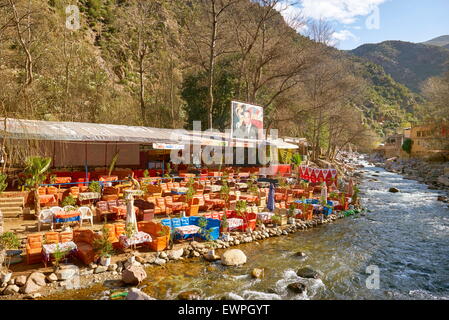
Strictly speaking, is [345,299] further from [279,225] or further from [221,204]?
[221,204]

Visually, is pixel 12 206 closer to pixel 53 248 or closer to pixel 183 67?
pixel 53 248

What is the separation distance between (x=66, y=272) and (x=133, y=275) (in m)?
1.52

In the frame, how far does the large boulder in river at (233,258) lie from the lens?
8578mm

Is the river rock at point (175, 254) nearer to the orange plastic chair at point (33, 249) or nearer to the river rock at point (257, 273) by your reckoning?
the river rock at point (257, 273)

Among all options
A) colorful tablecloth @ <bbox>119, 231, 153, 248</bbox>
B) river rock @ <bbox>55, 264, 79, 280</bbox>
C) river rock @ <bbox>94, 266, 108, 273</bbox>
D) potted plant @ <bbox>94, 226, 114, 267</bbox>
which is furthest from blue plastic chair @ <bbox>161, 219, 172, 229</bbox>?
river rock @ <bbox>55, 264, 79, 280</bbox>

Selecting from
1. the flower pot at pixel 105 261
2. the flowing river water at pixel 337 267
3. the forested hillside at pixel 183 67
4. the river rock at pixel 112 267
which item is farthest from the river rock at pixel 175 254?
the forested hillside at pixel 183 67

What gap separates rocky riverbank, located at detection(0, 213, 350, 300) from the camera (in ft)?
20.2

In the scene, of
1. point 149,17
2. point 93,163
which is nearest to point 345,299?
point 93,163

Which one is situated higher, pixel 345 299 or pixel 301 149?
pixel 301 149

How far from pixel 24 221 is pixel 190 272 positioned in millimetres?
6602

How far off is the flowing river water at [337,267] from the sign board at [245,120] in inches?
351

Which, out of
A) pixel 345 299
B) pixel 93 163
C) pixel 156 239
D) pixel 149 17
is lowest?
pixel 345 299

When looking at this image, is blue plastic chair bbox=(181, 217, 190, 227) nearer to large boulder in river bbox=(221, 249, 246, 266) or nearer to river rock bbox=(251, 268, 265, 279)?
large boulder in river bbox=(221, 249, 246, 266)

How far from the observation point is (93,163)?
19.7 metres
